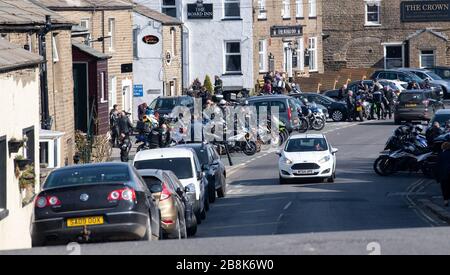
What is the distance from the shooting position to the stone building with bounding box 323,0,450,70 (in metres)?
80.4

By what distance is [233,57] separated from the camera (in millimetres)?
69625

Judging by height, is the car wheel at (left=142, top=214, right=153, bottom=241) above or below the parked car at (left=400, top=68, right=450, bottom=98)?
below

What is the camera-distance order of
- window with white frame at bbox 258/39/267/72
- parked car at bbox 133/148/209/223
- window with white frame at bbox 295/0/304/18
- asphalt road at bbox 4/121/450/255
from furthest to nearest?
1. window with white frame at bbox 295/0/304/18
2. window with white frame at bbox 258/39/267/72
3. parked car at bbox 133/148/209/223
4. asphalt road at bbox 4/121/450/255

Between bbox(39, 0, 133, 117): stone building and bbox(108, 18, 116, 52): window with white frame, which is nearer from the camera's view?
bbox(39, 0, 133, 117): stone building

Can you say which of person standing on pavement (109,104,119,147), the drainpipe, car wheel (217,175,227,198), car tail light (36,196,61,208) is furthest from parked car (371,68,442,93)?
car tail light (36,196,61,208)

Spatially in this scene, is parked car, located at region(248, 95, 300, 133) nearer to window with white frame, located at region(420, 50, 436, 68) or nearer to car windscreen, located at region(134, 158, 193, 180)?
car windscreen, located at region(134, 158, 193, 180)

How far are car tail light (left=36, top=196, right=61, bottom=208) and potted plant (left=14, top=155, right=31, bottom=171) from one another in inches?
181

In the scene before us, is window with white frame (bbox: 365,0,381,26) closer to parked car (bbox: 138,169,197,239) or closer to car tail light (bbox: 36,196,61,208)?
parked car (bbox: 138,169,197,239)

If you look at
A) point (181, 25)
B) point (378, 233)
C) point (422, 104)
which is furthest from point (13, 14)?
point (181, 25)

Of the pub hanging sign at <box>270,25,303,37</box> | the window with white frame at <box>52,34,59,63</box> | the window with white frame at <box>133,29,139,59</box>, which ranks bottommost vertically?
the window with white frame at <box>52,34,59,63</box>

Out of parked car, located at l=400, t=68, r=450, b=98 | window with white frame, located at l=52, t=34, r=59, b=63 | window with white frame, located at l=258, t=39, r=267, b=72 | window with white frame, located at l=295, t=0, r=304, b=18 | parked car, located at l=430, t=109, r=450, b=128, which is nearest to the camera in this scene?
window with white frame, located at l=52, t=34, r=59, b=63

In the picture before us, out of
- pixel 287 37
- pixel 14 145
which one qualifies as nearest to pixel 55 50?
pixel 14 145

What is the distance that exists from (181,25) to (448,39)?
22.2 m

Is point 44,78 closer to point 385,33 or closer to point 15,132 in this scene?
point 15,132
